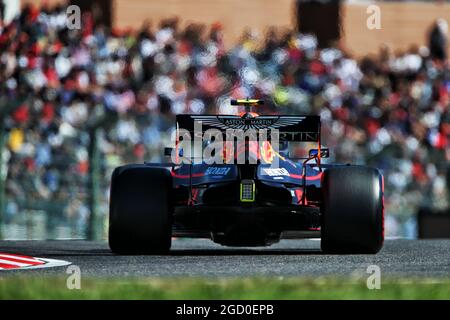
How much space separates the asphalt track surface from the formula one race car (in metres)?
0.19

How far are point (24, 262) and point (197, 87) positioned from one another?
32.9 feet

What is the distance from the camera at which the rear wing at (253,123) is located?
1130cm

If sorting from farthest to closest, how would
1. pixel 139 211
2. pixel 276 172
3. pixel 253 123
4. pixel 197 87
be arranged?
1. pixel 197 87
2. pixel 253 123
3. pixel 276 172
4. pixel 139 211

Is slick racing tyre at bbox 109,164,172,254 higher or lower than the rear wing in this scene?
lower

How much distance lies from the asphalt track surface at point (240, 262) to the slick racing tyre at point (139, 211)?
18 cm

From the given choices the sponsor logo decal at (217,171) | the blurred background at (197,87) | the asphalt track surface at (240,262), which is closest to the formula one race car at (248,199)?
the sponsor logo decal at (217,171)

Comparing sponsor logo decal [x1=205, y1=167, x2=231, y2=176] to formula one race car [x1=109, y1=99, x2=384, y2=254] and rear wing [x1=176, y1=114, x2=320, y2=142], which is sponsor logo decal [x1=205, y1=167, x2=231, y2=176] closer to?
formula one race car [x1=109, y1=99, x2=384, y2=254]

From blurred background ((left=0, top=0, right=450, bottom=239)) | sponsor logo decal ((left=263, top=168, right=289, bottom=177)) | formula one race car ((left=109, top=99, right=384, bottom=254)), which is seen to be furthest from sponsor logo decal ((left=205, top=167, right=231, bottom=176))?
blurred background ((left=0, top=0, right=450, bottom=239))

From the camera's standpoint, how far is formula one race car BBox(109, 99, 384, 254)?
35.7ft

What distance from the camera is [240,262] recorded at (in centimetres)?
1037

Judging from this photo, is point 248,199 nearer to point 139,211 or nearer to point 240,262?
point 240,262

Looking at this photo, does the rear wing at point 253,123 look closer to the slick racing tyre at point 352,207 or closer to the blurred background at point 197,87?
the slick racing tyre at point 352,207

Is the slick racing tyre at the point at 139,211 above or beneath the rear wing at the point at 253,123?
beneath

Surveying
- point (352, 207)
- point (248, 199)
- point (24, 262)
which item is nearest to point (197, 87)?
point (248, 199)
